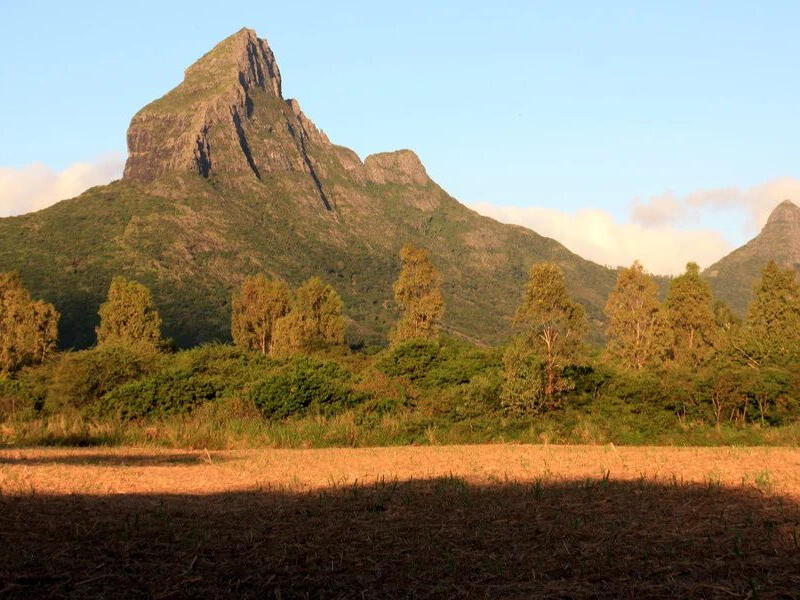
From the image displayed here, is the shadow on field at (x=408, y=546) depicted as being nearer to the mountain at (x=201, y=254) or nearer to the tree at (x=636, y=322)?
the tree at (x=636, y=322)

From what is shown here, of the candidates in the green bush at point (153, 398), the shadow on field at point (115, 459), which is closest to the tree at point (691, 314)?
the green bush at point (153, 398)

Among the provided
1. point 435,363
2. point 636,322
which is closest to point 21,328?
point 435,363

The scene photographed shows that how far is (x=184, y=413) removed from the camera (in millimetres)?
34938

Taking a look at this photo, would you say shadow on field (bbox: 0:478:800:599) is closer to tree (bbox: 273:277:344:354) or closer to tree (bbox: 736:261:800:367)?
tree (bbox: 736:261:800:367)

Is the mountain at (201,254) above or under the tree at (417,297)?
above

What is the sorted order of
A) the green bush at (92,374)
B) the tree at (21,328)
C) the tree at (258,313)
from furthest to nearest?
the tree at (258,313), the tree at (21,328), the green bush at (92,374)

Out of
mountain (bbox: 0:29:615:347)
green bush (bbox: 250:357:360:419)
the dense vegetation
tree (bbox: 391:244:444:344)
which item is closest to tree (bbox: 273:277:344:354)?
tree (bbox: 391:244:444:344)

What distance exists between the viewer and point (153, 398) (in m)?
35.1

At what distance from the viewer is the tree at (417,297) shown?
190 ft

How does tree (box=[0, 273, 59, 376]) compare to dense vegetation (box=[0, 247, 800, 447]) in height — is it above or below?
above

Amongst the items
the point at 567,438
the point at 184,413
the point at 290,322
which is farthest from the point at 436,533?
the point at 290,322

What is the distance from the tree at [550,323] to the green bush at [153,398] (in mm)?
14274

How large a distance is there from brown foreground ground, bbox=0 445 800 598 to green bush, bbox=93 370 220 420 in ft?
69.0

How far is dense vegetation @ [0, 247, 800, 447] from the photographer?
2844cm
